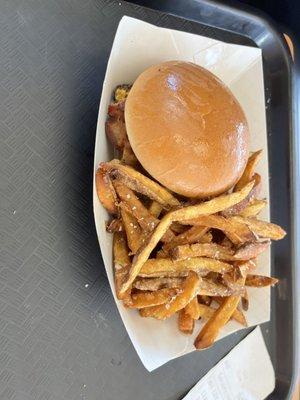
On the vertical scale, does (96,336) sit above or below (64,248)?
below

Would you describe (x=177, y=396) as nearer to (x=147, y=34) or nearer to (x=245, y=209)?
(x=245, y=209)

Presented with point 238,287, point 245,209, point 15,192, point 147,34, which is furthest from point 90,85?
point 238,287

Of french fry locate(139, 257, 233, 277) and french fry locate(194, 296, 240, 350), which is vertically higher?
french fry locate(139, 257, 233, 277)

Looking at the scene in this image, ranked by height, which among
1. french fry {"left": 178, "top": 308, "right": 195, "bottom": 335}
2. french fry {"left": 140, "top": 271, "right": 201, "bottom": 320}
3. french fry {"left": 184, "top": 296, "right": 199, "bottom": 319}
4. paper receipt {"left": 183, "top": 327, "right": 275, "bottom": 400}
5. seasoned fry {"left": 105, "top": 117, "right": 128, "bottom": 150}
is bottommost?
paper receipt {"left": 183, "top": 327, "right": 275, "bottom": 400}

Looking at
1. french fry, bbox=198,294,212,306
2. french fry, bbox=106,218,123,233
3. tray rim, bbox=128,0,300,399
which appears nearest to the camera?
french fry, bbox=106,218,123,233

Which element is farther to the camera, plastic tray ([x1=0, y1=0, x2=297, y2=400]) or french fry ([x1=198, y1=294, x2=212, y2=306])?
french fry ([x1=198, y1=294, x2=212, y2=306])

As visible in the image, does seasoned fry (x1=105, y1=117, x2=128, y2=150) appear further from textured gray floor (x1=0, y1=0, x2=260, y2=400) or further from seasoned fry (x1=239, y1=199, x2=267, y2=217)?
seasoned fry (x1=239, y1=199, x2=267, y2=217)

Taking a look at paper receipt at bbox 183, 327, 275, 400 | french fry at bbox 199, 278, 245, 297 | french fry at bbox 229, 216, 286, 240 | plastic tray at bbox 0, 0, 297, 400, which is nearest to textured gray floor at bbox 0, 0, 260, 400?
plastic tray at bbox 0, 0, 297, 400

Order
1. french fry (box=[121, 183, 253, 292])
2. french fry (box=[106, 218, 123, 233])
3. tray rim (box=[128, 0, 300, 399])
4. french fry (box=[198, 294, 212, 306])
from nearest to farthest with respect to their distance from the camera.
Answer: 1. french fry (box=[121, 183, 253, 292])
2. french fry (box=[106, 218, 123, 233])
3. french fry (box=[198, 294, 212, 306])
4. tray rim (box=[128, 0, 300, 399])
